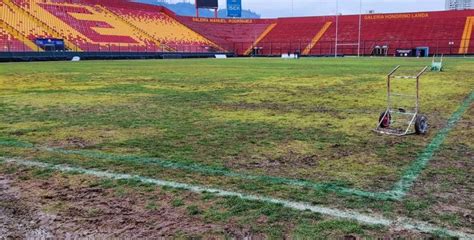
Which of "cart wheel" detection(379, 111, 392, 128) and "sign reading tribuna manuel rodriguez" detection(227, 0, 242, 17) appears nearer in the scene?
"cart wheel" detection(379, 111, 392, 128)

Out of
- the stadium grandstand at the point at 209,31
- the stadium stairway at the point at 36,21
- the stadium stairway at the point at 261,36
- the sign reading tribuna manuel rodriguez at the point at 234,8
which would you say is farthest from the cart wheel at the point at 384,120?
the sign reading tribuna manuel rodriguez at the point at 234,8

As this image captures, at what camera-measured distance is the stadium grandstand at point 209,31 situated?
172 feet

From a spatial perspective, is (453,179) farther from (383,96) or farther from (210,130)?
(383,96)

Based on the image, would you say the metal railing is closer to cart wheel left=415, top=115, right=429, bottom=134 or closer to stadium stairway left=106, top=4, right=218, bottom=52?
stadium stairway left=106, top=4, right=218, bottom=52

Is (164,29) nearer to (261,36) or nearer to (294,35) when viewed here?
(261,36)

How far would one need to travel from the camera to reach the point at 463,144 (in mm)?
6285

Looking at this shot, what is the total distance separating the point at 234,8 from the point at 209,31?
527 inches

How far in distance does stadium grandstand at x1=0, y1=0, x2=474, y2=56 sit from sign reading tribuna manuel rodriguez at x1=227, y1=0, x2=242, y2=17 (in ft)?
15.2

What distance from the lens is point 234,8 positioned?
3652 inches

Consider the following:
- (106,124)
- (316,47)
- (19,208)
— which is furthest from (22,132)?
(316,47)

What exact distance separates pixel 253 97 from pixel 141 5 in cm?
6835

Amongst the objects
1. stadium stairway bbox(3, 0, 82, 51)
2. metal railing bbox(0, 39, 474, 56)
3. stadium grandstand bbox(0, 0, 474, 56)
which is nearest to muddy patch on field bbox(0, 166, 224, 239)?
stadium grandstand bbox(0, 0, 474, 56)

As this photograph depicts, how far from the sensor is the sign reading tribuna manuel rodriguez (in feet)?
302

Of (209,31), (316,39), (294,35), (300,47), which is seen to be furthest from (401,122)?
(209,31)
